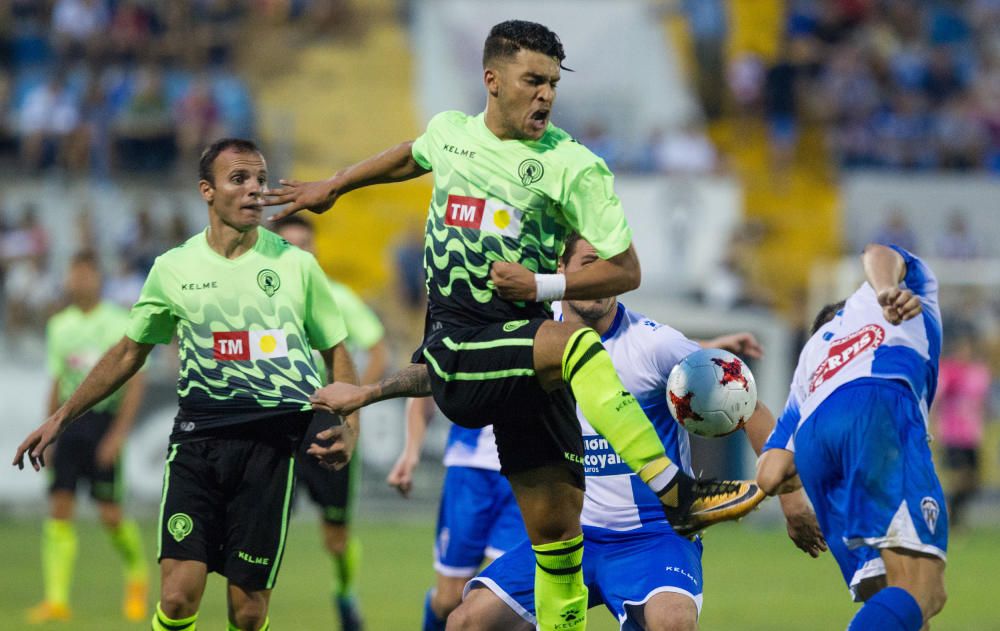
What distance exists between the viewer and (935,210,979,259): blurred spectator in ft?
73.0

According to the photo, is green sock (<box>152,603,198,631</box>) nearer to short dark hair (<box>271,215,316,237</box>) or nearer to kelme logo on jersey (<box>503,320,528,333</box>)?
kelme logo on jersey (<box>503,320,528,333</box>)

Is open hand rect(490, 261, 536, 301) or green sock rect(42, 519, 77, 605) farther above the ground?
open hand rect(490, 261, 536, 301)

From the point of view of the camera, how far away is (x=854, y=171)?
923 inches

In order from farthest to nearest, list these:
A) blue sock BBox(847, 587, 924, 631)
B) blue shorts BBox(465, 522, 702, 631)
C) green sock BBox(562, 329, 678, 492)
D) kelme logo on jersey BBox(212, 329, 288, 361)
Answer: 1. kelme logo on jersey BBox(212, 329, 288, 361)
2. blue shorts BBox(465, 522, 702, 631)
3. green sock BBox(562, 329, 678, 492)
4. blue sock BBox(847, 587, 924, 631)

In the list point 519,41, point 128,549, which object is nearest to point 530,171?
point 519,41

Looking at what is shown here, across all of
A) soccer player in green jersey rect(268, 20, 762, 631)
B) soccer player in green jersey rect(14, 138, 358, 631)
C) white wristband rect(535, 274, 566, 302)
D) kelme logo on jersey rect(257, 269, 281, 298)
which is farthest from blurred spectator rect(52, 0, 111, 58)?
white wristband rect(535, 274, 566, 302)

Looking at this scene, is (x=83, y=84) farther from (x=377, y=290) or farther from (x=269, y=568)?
(x=269, y=568)

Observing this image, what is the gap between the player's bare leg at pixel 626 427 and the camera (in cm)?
564

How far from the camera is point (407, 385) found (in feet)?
20.5

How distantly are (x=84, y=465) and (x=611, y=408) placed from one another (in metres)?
7.38

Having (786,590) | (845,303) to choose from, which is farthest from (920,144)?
(845,303)

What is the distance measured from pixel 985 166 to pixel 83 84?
1417cm

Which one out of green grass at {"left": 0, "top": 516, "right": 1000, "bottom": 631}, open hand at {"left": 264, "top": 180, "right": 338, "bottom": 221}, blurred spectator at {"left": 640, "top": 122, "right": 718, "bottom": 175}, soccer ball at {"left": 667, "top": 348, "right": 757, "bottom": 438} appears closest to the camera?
soccer ball at {"left": 667, "top": 348, "right": 757, "bottom": 438}

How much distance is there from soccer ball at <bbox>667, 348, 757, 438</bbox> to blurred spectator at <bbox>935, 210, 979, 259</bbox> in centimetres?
1687
